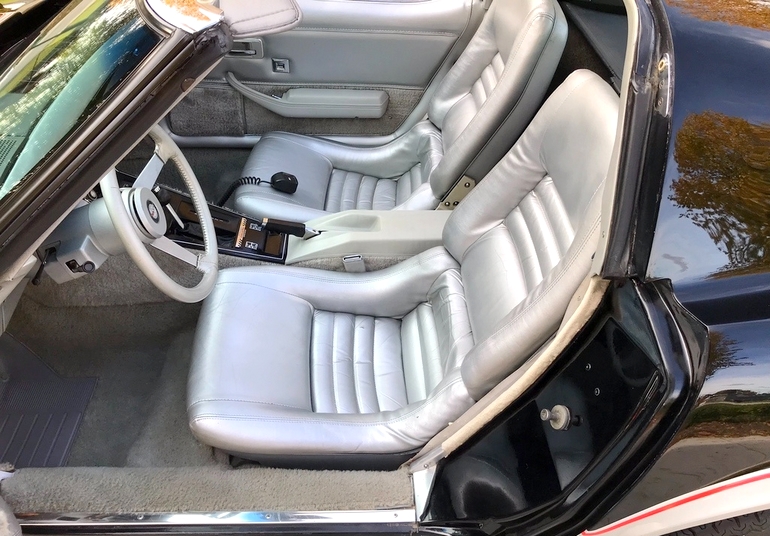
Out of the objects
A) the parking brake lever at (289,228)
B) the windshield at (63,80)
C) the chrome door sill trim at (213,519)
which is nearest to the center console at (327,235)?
the parking brake lever at (289,228)

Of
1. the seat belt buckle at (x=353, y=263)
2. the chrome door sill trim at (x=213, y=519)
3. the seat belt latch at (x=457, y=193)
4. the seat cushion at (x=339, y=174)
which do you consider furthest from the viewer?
the seat cushion at (x=339, y=174)

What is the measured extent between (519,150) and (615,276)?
59 cm

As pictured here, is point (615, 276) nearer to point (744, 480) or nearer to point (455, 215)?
point (744, 480)

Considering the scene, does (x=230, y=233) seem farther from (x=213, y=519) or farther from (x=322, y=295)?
(x=213, y=519)

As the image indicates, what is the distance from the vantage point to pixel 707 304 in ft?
2.22

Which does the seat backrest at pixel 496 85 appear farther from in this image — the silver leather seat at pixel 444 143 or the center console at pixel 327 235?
the center console at pixel 327 235

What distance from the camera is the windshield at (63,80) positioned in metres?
0.83

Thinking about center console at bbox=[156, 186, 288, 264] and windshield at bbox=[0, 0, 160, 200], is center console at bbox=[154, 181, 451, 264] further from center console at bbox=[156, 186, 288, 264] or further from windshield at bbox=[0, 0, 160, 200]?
windshield at bbox=[0, 0, 160, 200]

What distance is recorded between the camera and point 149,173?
115cm

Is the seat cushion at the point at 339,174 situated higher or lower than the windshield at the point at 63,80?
lower

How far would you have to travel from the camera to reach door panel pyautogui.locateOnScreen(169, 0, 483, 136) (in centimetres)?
199

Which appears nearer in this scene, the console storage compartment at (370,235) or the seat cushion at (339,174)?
the console storage compartment at (370,235)

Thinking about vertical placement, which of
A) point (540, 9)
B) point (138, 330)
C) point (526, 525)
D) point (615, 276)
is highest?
point (540, 9)

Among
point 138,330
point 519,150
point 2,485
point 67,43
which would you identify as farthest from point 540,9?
point 2,485
